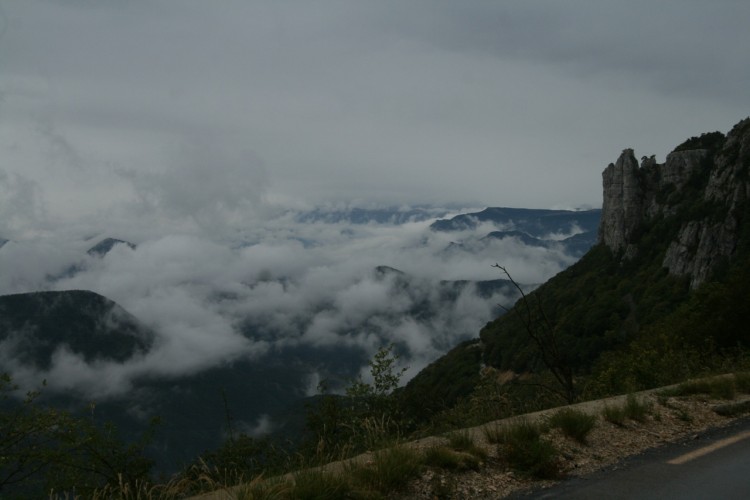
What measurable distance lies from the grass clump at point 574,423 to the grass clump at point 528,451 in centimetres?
63

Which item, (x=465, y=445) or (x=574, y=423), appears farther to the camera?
(x=574, y=423)

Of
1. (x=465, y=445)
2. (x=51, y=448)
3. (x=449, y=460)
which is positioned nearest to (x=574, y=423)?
(x=465, y=445)

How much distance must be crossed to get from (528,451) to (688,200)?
119 metres

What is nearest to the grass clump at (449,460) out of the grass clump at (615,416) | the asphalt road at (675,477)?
the asphalt road at (675,477)

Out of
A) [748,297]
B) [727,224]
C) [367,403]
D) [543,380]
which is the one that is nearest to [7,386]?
[367,403]

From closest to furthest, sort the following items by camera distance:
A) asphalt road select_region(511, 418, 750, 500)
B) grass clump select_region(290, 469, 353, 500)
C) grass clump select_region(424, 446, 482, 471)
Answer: grass clump select_region(290, 469, 353, 500)
asphalt road select_region(511, 418, 750, 500)
grass clump select_region(424, 446, 482, 471)

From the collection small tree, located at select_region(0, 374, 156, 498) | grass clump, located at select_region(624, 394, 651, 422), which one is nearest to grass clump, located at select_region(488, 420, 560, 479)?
grass clump, located at select_region(624, 394, 651, 422)

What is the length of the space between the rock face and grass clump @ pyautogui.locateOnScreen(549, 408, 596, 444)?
8335 centimetres

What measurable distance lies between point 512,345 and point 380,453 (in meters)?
110

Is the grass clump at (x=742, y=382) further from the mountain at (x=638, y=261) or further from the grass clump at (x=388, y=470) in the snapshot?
the mountain at (x=638, y=261)

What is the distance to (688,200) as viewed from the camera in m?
107

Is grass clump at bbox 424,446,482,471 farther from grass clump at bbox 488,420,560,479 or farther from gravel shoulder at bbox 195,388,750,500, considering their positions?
grass clump at bbox 488,420,560,479

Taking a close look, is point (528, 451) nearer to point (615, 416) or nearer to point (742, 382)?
point (615, 416)

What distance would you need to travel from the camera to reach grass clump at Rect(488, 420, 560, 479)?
7.05 metres
